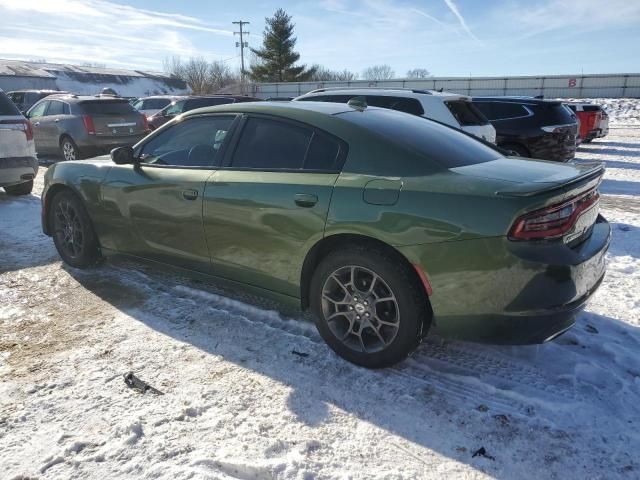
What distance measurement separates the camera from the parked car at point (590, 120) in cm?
1435

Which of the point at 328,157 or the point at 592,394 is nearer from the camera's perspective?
the point at 592,394

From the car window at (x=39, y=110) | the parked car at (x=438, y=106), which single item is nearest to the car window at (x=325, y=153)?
the parked car at (x=438, y=106)

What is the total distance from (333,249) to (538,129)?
8.19 metres

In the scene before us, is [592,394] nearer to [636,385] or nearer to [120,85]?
[636,385]

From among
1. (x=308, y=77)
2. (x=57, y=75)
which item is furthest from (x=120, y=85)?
(x=308, y=77)

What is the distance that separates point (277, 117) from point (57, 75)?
4996 cm

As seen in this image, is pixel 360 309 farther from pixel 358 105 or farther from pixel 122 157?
pixel 122 157

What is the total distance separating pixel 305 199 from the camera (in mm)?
3066

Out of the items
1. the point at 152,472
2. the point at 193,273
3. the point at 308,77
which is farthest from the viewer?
the point at 308,77

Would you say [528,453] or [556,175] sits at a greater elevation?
[556,175]

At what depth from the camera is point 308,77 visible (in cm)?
5312

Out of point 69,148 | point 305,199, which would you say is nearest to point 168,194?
point 305,199

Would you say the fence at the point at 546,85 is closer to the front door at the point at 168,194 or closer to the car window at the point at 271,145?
the front door at the point at 168,194

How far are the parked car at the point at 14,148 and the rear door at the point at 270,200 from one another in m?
5.36
